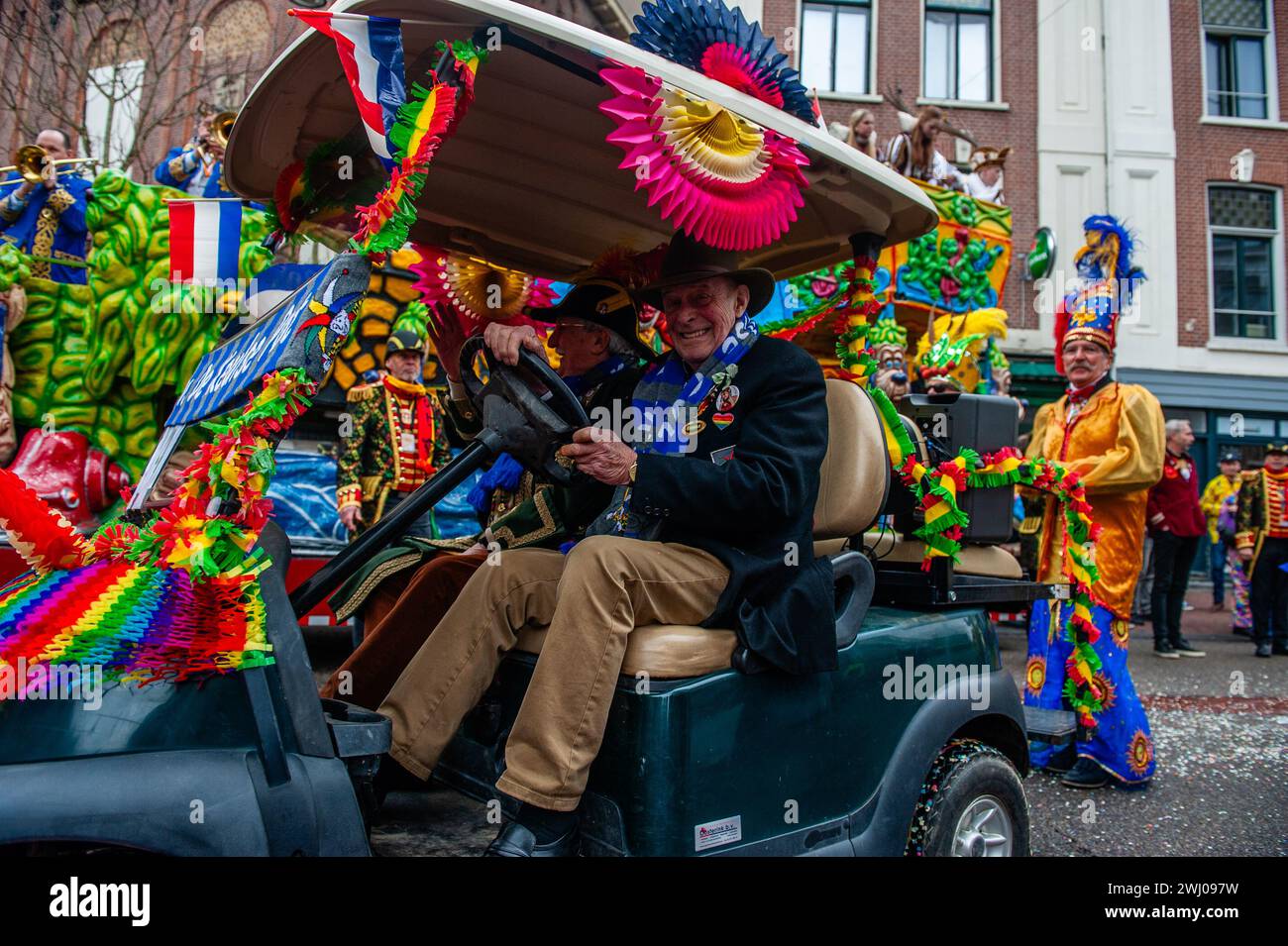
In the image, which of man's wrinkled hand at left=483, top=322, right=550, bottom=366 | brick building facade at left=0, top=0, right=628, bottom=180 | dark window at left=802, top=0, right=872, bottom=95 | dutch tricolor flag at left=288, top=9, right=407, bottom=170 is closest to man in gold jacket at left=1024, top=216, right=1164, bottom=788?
man's wrinkled hand at left=483, top=322, right=550, bottom=366

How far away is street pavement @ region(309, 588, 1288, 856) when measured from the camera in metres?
2.51

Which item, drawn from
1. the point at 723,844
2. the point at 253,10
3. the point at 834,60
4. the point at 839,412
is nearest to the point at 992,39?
the point at 834,60

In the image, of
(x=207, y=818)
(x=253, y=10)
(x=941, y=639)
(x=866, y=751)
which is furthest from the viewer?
(x=253, y=10)

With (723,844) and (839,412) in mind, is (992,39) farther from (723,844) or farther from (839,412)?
(723,844)

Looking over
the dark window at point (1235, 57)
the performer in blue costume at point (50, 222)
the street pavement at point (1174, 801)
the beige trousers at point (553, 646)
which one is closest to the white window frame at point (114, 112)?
the performer in blue costume at point (50, 222)

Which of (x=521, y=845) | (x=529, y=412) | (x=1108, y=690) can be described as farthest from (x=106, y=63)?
(x=1108, y=690)

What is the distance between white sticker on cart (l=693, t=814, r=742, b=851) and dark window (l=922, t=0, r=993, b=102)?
51.4 ft

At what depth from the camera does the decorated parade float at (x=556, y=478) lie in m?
1.61

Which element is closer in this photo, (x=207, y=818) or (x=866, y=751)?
(x=207, y=818)

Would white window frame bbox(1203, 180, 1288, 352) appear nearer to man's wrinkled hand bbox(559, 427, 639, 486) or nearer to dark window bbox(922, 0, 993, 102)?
dark window bbox(922, 0, 993, 102)

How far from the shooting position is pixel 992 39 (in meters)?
15.3

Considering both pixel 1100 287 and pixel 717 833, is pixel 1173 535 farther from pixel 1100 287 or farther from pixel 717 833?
pixel 717 833
